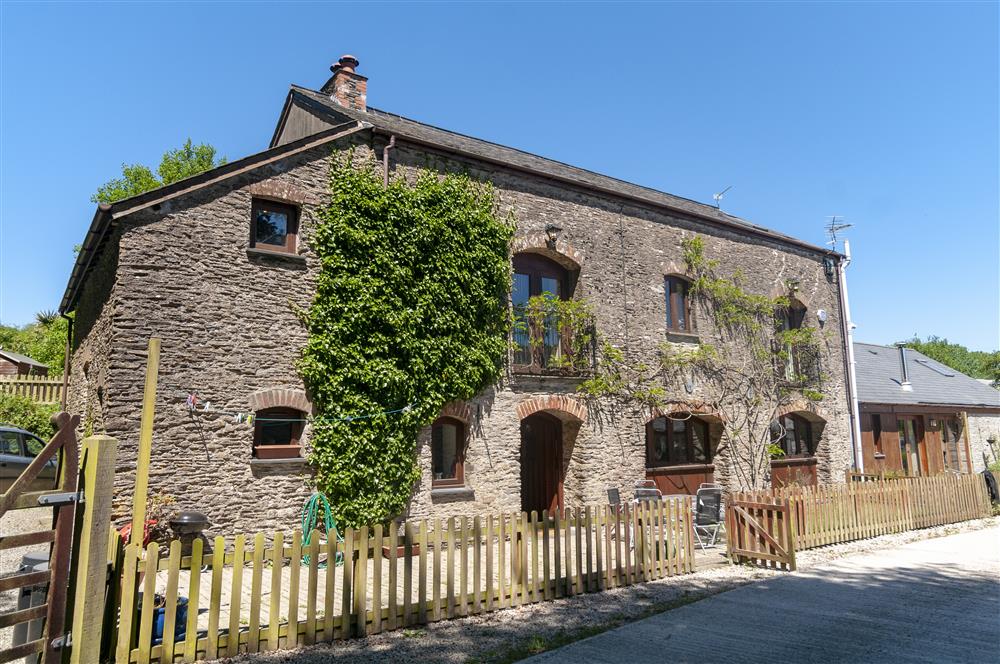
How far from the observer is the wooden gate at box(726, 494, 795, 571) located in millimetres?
8828

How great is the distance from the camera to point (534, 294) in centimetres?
1300

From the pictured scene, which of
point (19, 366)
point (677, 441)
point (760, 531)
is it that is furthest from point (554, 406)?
point (19, 366)

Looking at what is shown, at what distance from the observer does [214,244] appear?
9555 mm

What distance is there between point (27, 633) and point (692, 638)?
5.52 metres

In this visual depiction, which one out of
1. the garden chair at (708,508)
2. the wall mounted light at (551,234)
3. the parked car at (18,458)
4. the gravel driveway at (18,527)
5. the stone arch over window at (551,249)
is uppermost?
the wall mounted light at (551,234)

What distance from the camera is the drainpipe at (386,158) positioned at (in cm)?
1100

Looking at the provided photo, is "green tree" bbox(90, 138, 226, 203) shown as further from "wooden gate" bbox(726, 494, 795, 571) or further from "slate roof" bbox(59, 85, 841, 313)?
"wooden gate" bbox(726, 494, 795, 571)

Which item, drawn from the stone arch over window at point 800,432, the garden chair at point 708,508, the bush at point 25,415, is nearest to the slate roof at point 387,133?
the bush at point 25,415

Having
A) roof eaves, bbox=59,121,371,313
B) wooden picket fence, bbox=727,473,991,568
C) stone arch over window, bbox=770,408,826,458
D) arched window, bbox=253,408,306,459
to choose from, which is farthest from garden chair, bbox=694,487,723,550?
roof eaves, bbox=59,121,371,313

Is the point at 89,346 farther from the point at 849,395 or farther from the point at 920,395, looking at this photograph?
the point at 920,395

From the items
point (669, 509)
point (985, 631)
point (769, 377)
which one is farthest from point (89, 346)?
point (769, 377)

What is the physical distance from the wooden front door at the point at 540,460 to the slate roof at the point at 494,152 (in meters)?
5.22

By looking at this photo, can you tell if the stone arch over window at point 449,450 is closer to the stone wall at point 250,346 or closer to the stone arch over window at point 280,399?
the stone wall at point 250,346

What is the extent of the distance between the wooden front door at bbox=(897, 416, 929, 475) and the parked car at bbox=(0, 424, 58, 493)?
2314 cm
